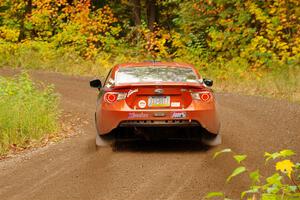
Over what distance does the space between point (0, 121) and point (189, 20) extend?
16310 millimetres

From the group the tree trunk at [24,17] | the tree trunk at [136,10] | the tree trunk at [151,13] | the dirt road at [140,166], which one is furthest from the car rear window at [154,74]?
the tree trunk at [24,17]

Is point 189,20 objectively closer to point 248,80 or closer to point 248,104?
point 248,80

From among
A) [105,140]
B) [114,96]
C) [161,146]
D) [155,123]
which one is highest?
[114,96]

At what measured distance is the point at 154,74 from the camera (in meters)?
11.2

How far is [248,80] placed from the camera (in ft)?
74.4

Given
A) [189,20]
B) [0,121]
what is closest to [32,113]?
[0,121]

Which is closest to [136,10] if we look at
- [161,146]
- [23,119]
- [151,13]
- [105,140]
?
[151,13]

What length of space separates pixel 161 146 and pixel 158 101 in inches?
48.4

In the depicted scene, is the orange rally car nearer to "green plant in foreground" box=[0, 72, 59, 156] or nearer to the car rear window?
the car rear window

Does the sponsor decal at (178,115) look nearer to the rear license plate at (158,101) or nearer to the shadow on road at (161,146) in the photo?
the rear license plate at (158,101)

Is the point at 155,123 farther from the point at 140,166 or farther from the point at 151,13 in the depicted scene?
the point at 151,13

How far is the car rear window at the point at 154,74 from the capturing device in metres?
10.9

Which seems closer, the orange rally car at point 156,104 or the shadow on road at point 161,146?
the orange rally car at point 156,104

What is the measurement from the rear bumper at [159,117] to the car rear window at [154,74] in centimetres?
48
